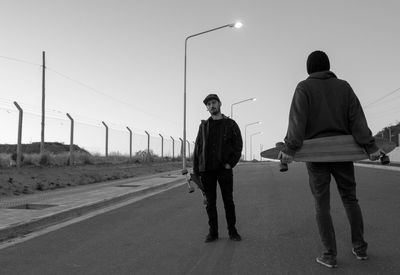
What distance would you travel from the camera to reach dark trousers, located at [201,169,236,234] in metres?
6.03

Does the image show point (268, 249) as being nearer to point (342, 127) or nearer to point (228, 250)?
point (228, 250)

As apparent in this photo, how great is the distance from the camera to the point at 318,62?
477 cm

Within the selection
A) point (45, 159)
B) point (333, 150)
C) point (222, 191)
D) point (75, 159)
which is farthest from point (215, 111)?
point (75, 159)

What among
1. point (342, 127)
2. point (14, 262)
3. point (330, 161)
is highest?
point (342, 127)

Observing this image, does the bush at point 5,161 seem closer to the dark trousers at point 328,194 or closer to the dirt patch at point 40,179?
the dirt patch at point 40,179

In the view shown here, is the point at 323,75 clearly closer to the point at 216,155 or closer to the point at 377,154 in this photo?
the point at 377,154

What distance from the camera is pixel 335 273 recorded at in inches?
173

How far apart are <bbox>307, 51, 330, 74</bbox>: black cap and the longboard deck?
0.73 m

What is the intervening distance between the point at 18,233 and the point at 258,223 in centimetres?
374

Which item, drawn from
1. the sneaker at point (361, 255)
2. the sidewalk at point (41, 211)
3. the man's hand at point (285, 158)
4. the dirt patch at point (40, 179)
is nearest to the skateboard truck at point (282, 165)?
the man's hand at point (285, 158)

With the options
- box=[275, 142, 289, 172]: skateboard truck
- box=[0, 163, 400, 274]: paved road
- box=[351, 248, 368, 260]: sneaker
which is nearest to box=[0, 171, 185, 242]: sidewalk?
box=[0, 163, 400, 274]: paved road

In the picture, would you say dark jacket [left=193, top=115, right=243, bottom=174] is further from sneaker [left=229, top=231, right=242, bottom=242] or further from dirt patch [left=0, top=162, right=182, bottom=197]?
dirt patch [left=0, top=162, right=182, bottom=197]

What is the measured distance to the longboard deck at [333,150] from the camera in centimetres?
450

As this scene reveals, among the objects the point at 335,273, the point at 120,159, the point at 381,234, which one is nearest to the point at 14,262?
the point at 335,273
